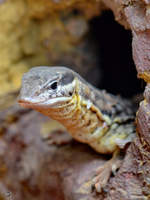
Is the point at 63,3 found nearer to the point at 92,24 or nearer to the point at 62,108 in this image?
the point at 92,24

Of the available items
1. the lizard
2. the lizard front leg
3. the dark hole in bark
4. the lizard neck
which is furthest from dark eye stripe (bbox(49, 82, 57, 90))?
the dark hole in bark

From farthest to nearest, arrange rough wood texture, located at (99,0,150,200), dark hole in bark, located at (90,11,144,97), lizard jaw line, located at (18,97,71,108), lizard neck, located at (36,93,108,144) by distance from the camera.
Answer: dark hole in bark, located at (90,11,144,97) < lizard neck, located at (36,93,108,144) < lizard jaw line, located at (18,97,71,108) < rough wood texture, located at (99,0,150,200)

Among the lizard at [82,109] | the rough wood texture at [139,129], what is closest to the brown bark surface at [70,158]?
the rough wood texture at [139,129]

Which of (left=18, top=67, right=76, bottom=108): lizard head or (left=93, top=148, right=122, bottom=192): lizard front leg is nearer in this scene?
(left=18, top=67, right=76, bottom=108): lizard head

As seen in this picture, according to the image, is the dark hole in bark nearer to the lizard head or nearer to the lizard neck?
the lizard neck

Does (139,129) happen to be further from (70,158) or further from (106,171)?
(70,158)

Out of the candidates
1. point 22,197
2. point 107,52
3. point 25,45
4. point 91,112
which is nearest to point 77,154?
point 91,112

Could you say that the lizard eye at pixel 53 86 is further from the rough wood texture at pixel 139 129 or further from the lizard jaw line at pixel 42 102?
the rough wood texture at pixel 139 129
